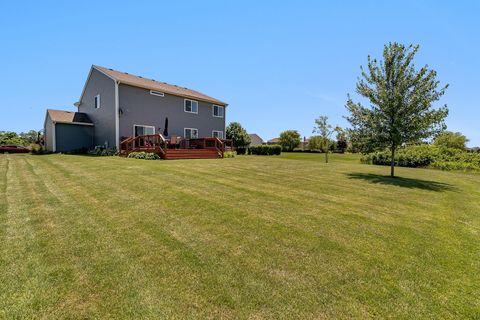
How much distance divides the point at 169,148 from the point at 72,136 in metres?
10.3

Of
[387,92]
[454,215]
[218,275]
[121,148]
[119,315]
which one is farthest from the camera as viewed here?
[121,148]

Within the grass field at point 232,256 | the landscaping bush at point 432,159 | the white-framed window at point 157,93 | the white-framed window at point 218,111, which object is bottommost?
the grass field at point 232,256

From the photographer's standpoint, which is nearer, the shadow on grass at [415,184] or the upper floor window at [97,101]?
the shadow on grass at [415,184]

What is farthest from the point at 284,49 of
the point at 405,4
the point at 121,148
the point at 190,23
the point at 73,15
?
the point at 121,148

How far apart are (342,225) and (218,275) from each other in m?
2.56

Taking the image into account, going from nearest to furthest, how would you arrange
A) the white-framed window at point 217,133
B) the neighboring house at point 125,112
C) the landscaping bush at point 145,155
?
the landscaping bush at point 145,155, the neighboring house at point 125,112, the white-framed window at point 217,133

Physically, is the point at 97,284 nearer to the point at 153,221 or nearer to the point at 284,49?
the point at 153,221

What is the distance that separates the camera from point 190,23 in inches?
580

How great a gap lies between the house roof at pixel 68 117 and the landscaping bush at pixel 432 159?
88.3 feet

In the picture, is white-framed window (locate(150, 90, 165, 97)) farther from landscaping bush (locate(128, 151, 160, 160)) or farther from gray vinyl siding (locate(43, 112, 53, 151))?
gray vinyl siding (locate(43, 112, 53, 151))

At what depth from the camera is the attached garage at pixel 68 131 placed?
20.8 meters

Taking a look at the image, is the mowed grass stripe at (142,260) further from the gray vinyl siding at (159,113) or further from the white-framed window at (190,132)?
the white-framed window at (190,132)

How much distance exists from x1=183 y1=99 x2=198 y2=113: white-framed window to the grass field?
18.9 meters

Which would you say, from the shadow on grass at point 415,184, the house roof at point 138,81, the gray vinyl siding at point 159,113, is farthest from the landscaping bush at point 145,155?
the shadow on grass at point 415,184
